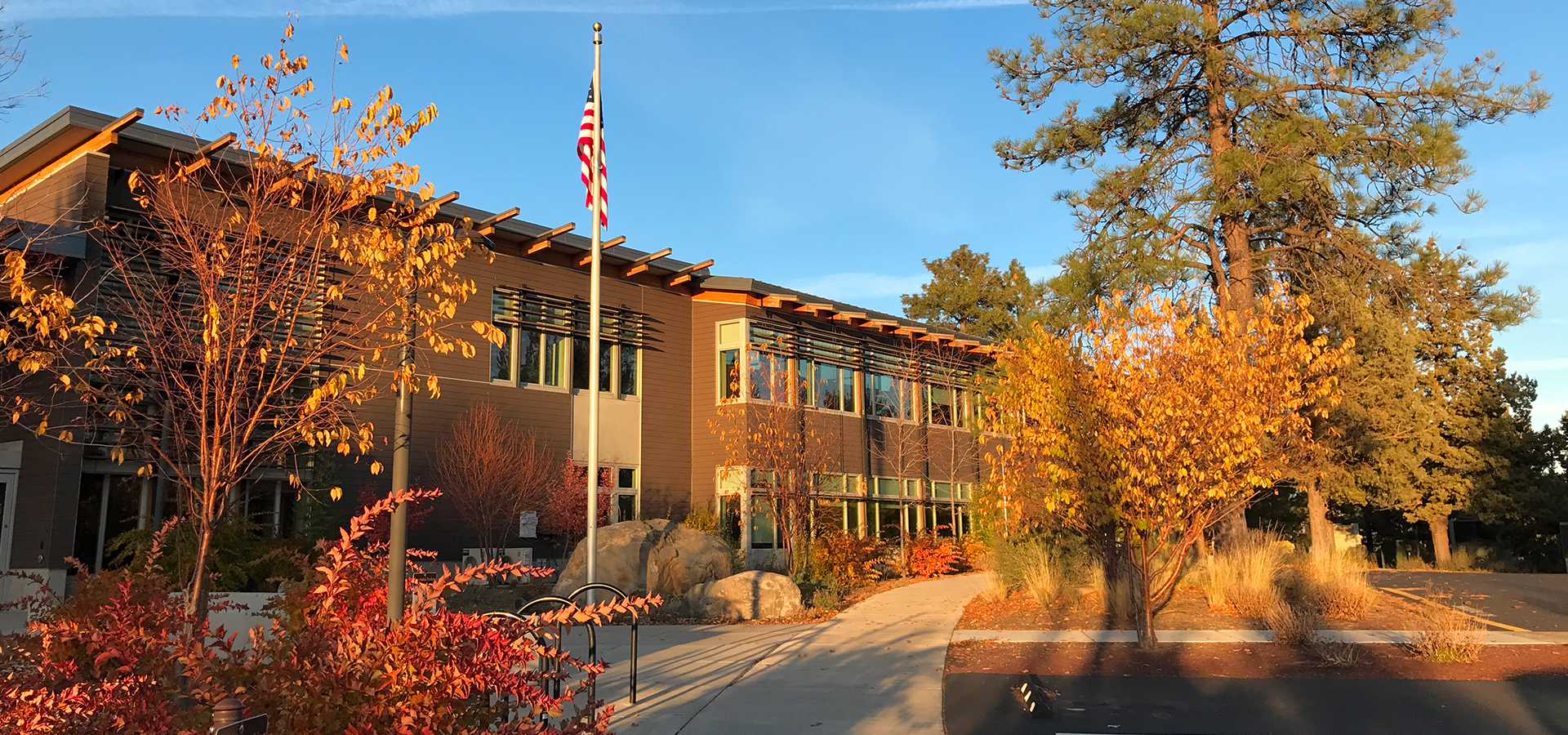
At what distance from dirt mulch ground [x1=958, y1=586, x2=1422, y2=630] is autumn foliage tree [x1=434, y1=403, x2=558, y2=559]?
31.0 ft

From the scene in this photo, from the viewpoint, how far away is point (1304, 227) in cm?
2045

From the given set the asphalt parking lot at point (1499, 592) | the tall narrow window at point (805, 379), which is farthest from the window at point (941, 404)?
the asphalt parking lot at point (1499, 592)

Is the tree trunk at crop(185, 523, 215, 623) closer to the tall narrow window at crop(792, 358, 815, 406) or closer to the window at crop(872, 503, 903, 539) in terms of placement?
the tall narrow window at crop(792, 358, 815, 406)

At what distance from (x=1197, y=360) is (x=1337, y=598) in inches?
175

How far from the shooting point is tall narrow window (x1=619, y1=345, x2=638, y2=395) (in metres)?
24.9

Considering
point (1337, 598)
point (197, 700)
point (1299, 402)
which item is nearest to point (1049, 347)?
point (1299, 402)

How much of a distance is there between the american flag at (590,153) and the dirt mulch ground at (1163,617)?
8.10 m

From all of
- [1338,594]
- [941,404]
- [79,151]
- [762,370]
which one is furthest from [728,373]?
[1338,594]

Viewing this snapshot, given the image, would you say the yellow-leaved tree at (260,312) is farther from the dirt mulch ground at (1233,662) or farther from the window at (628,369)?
the window at (628,369)

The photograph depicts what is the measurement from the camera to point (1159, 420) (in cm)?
1135

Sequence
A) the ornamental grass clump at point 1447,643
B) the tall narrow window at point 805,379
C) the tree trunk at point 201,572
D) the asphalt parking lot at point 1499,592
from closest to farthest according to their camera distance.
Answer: the tree trunk at point 201,572, the ornamental grass clump at point 1447,643, the asphalt parking lot at point 1499,592, the tall narrow window at point 805,379

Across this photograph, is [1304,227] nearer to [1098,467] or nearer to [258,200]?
[1098,467]

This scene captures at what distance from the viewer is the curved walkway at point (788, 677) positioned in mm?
7875

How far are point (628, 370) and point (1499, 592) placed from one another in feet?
59.7
